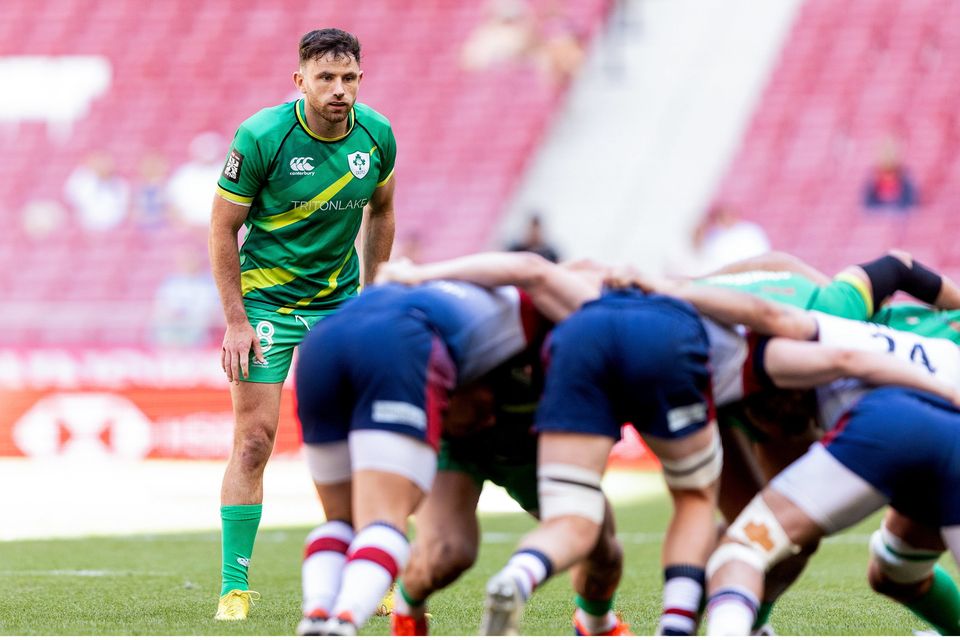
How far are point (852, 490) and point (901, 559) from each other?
0.78m

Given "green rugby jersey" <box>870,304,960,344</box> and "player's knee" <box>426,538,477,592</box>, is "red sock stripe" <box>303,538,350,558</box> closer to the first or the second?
"player's knee" <box>426,538,477,592</box>

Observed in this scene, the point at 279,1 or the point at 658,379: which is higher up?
the point at 279,1

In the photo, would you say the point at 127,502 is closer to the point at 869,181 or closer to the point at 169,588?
the point at 169,588

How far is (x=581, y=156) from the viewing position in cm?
1909

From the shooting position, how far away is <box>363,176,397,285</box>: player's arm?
21.6 feet

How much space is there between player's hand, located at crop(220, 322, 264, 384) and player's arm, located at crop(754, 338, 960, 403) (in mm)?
2360

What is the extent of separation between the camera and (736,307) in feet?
15.3

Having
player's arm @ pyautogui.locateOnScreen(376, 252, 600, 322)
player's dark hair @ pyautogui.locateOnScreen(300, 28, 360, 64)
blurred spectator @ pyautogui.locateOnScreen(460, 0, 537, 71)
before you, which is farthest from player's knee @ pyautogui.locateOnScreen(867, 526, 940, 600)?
blurred spectator @ pyautogui.locateOnScreen(460, 0, 537, 71)

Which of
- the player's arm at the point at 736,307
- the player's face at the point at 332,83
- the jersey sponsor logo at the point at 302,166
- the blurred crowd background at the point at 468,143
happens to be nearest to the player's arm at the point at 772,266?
the player's arm at the point at 736,307

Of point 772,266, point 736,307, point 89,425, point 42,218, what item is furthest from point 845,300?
point 42,218

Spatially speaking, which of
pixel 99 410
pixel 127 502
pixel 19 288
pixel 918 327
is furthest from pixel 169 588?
pixel 19 288

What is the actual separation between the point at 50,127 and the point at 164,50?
1910 mm

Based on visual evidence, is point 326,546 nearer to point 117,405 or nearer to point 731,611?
point 731,611

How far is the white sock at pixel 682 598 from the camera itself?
14.7 feet
